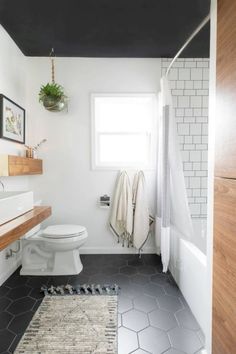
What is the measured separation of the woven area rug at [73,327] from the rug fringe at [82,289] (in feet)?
0.18

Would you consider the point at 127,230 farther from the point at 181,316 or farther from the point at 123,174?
the point at 181,316

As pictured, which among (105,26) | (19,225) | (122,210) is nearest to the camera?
(19,225)

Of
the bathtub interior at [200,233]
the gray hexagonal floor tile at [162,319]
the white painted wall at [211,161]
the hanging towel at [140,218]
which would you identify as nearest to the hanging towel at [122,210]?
the hanging towel at [140,218]

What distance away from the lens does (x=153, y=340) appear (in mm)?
1511

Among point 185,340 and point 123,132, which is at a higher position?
point 123,132

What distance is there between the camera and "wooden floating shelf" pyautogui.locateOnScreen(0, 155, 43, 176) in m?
2.00

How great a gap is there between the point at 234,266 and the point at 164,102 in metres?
1.77

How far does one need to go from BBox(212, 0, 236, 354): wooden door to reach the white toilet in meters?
1.49

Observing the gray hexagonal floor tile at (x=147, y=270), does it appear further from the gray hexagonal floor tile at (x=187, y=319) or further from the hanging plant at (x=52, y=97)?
the hanging plant at (x=52, y=97)

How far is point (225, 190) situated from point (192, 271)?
106 centimetres

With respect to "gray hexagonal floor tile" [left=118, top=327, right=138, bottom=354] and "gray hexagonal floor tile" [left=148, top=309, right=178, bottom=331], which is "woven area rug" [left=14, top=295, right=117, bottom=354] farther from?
"gray hexagonal floor tile" [left=148, top=309, right=178, bottom=331]

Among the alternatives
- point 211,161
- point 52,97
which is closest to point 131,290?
point 211,161

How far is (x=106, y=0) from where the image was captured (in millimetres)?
1867

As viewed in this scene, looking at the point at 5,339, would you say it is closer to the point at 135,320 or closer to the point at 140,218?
the point at 135,320
